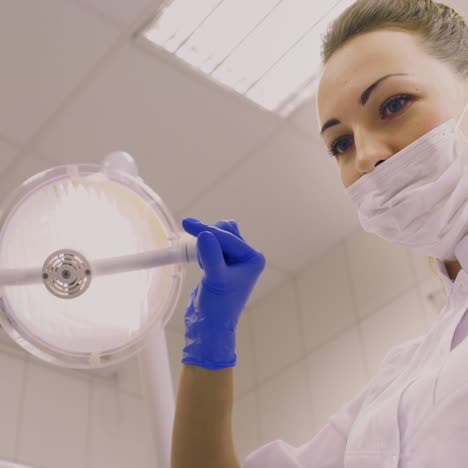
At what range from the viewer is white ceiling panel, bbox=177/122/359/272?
246 centimetres

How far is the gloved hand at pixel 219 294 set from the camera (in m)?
0.98

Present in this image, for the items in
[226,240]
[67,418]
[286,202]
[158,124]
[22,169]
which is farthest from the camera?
[67,418]

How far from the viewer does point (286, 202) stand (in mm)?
2617

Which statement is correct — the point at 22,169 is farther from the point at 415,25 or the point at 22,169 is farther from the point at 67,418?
the point at 415,25

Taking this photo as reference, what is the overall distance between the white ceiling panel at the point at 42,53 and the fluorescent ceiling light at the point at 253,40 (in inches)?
6.5

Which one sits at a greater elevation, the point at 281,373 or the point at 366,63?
the point at 281,373

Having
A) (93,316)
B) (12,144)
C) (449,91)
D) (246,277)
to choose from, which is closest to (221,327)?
(246,277)

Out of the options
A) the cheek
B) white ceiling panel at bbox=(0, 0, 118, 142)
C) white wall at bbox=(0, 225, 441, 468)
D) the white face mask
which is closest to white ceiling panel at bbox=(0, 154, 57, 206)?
white ceiling panel at bbox=(0, 0, 118, 142)

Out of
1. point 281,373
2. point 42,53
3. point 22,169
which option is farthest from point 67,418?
point 42,53

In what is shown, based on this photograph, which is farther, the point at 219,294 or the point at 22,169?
the point at 22,169

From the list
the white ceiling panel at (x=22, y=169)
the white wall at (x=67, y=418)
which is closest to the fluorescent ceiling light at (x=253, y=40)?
the white ceiling panel at (x=22, y=169)

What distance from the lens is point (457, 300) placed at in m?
1.17

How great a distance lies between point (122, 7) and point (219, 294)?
3.96 ft

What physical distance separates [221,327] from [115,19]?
123 centimetres
